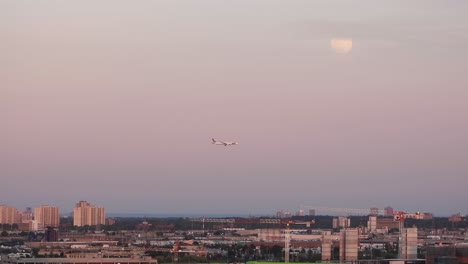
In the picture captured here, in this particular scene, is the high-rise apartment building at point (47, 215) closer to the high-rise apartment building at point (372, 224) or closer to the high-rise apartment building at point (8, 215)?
the high-rise apartment building at point (8, 215)

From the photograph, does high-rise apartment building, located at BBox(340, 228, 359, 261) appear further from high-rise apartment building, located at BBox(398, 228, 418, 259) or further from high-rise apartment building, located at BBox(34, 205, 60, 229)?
high-rise apartment building, located at BBox(34, 205, 60, 229)

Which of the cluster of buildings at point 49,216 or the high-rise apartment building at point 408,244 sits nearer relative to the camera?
the high-rise apartment building at point 408,244

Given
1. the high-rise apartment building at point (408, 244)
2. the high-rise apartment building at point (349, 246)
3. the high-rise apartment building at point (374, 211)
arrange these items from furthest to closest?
the high-rise apartment building at point (374, 211), the high-rise apartment building at point (408, 244), the high-rise apartment building at point (349, 246)

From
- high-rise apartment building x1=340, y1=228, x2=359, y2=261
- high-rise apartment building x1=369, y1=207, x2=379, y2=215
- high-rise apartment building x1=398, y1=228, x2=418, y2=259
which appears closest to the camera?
high-rise apartment building x1=340, y1=228, x2=359, y2=261

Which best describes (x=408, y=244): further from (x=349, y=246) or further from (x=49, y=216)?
(x=49, y=216)

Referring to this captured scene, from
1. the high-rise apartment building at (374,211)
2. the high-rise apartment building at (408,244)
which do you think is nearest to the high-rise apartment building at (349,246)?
the high-rise apartment building at (408,244)

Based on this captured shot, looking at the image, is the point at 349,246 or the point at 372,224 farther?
the point at 372,224

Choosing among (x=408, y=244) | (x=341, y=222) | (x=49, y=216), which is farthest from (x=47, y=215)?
(x=408, y=244)

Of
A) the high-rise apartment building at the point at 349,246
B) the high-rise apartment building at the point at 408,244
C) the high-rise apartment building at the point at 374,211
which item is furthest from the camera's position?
the high-rise apartment building at the point at 374,211

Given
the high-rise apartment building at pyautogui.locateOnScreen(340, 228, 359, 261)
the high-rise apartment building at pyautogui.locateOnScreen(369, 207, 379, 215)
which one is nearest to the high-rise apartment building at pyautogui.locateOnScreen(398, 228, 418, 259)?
the high-rise apartment building at pyautogui.locateOnScreen(340, 228, 359, 261)
